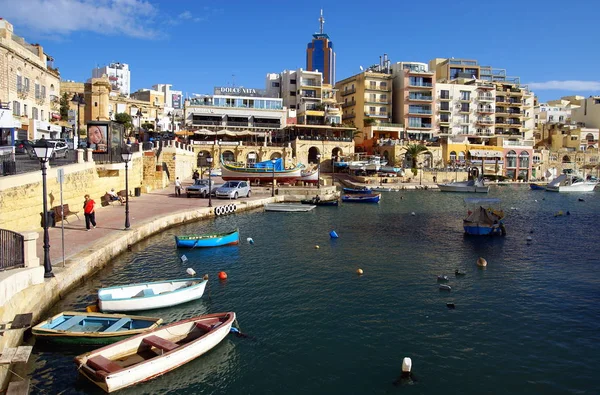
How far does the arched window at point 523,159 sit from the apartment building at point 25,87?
234 ft

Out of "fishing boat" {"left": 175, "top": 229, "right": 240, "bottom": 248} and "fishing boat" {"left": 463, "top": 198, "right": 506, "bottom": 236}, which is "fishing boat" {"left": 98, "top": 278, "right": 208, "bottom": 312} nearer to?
"fishing boat" {"left": 175, "top": 229, "right": 240, "bottom": 248}

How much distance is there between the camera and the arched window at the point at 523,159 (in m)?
79.2

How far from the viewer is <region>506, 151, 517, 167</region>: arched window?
78500 mm

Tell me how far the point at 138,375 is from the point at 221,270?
8979mm

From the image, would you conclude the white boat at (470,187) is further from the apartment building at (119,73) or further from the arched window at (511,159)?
the apartment building at (119,73)

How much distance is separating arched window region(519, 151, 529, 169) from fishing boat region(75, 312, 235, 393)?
260ft

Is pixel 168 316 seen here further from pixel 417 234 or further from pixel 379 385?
pixel 417 234

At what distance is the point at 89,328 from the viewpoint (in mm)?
11164

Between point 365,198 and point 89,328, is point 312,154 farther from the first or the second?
point 89,328

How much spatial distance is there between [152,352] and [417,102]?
74470mm

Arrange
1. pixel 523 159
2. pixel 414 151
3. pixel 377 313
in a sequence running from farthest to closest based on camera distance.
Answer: pixel 523 159 < pixel 414 151 < pixel 377 313

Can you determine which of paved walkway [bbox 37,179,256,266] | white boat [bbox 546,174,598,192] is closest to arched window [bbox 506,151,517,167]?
white boat [bbox 546,174,598,192]

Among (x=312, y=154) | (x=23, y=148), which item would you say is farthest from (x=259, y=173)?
(x=312, y=154)

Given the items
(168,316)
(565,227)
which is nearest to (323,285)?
(168,316)
